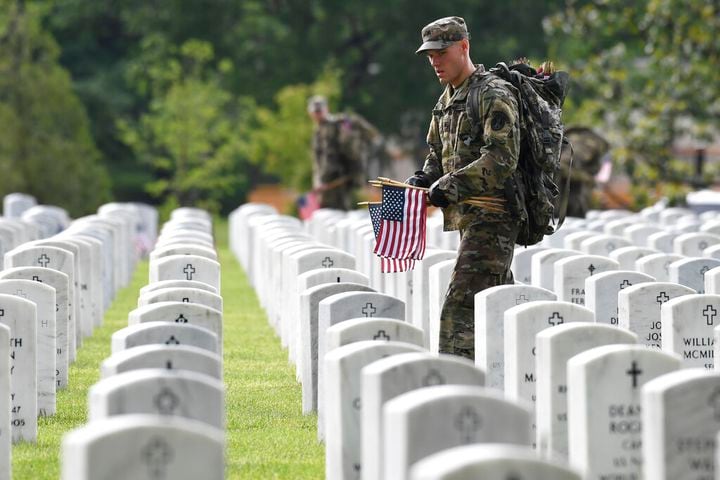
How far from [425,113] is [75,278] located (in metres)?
31.8

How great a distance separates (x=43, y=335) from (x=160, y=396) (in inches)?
162

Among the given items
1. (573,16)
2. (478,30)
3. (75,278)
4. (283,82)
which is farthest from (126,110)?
(75,278)

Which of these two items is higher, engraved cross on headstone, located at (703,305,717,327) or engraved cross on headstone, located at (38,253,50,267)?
engraved cross on headstone, located at (703,305,717,327)

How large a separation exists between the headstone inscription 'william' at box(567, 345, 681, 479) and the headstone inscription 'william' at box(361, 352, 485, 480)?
1.43ft

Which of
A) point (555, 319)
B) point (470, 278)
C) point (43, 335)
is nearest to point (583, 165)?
point (470, 278)

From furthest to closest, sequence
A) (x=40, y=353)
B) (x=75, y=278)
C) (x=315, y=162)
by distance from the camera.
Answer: (x=315, y=162), (x=75, y=278), (x=40, y=353)

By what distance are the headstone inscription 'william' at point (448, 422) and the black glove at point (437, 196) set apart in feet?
12.3

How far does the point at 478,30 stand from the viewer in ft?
141

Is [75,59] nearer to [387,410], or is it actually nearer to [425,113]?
[425,113]

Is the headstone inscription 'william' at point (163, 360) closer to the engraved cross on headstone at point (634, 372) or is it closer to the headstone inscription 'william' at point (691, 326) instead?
the engraved cross on headstone at point (634, 372)

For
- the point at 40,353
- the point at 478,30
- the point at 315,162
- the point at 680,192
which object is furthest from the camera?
the point at 478,30

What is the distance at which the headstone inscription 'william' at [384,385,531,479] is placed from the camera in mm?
→ 6039

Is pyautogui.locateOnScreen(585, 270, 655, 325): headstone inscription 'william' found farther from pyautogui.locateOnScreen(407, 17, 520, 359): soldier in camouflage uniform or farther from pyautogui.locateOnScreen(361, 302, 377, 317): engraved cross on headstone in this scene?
pyautogui.locateOnScreen(361, 302, 377, 317): engraved cross on headstone

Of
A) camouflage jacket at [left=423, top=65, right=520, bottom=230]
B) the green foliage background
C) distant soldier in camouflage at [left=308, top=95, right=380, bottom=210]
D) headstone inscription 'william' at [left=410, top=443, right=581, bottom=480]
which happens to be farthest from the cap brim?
the green foliage background
